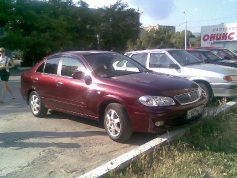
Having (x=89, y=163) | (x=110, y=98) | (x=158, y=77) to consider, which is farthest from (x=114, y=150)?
(x=158, y=77)

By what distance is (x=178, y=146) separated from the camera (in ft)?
13.5

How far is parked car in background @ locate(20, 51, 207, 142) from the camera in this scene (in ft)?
14.3

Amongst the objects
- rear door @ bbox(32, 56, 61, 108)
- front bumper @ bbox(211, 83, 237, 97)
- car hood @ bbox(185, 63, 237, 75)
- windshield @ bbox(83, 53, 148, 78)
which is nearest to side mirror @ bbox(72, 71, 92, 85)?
windshield @ bbox(83, 53, 148, 78)

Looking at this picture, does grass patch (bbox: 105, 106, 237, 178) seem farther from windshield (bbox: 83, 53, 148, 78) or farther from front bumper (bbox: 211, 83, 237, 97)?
front bumper (bbox: 211, 83, 237, 97)

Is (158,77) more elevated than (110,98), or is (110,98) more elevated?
(158,77)

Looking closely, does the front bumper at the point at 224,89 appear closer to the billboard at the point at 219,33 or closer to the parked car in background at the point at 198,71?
the parked car in background at the point at 198,71

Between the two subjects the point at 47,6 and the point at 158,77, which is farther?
the point at 47,6

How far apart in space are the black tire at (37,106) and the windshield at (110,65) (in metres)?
1.83

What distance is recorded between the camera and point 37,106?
22.1ft

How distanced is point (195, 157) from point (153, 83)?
1.46 m

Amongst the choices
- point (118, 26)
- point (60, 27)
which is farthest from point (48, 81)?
point (118, 26)

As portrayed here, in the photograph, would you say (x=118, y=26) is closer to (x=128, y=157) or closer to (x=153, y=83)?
(x=153, y=83)

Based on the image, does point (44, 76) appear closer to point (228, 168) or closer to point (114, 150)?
point (114, 150)

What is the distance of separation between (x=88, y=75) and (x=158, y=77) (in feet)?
4.32
